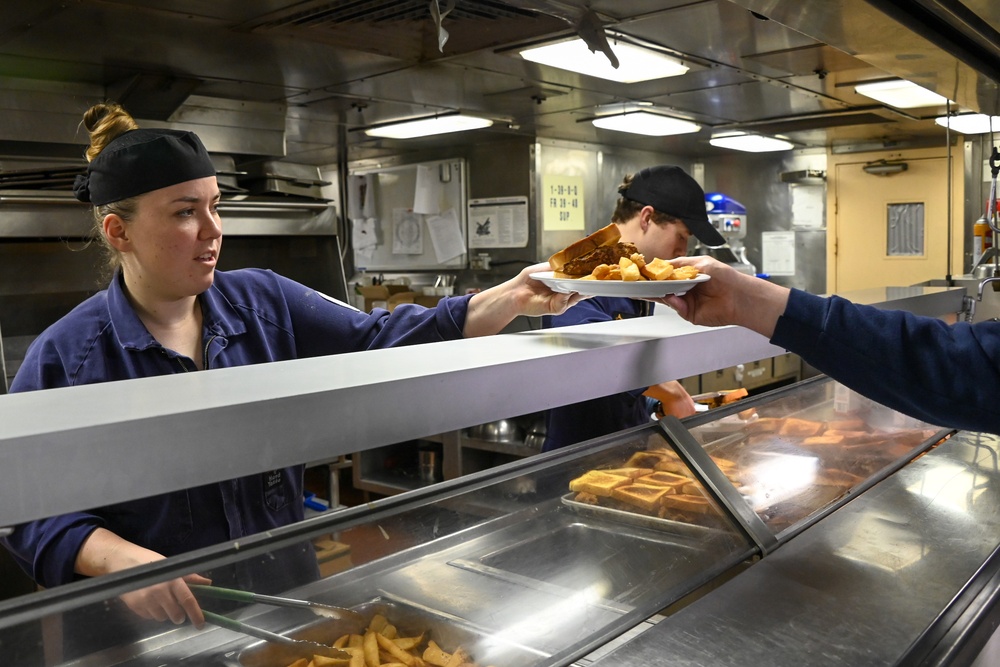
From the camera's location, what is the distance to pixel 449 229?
7.27m

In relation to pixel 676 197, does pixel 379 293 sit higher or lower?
lower

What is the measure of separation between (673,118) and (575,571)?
499 centimetres

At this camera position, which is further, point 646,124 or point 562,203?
point 562,203

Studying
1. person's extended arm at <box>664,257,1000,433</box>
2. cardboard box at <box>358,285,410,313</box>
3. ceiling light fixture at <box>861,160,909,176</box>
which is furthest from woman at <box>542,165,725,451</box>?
ceiling light fixture at <box>861,160,909,176</box>

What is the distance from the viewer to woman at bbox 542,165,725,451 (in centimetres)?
265

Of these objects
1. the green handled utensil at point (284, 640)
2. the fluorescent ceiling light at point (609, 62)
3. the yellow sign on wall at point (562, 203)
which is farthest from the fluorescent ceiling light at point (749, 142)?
the green handled utensil at point (284, 640)

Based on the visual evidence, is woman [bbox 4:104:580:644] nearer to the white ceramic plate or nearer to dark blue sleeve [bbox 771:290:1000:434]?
the white ceramic plate

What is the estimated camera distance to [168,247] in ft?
5.95

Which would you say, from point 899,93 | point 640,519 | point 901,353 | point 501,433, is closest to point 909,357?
point 901,353

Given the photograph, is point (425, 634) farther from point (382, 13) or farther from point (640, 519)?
point (382, 13)

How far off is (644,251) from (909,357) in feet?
6.61

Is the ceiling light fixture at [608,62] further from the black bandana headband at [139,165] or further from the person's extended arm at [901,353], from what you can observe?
the person's extended arm at [901,353]

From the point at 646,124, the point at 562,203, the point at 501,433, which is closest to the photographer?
the point at 501,433

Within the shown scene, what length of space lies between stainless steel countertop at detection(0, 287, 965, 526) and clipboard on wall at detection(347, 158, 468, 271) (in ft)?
18.8
